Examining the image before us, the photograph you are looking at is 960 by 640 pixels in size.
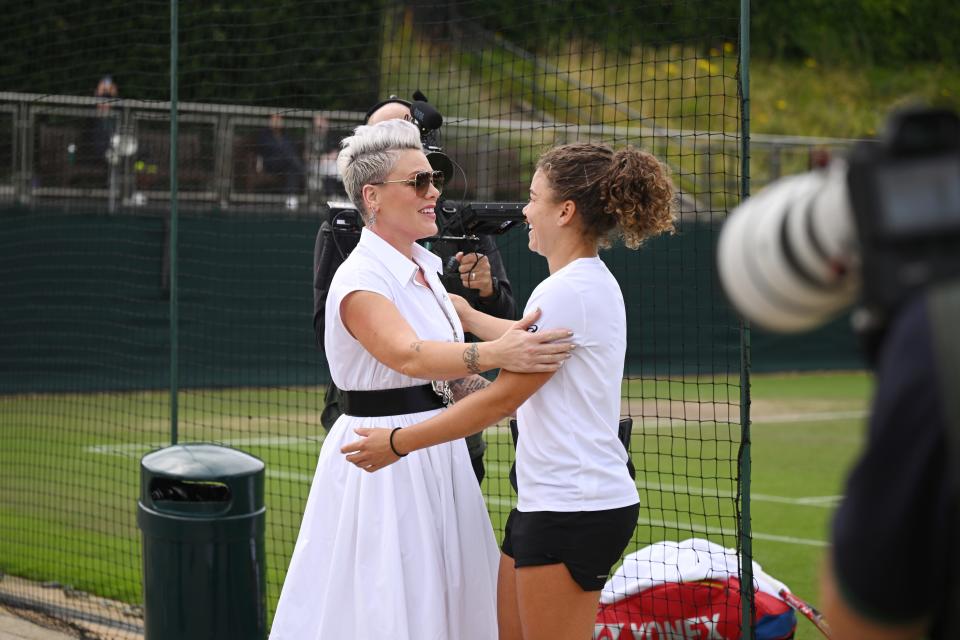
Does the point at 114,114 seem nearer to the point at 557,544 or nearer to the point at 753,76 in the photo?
the point at 557,544

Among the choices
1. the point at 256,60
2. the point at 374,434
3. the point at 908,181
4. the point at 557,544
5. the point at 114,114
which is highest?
the point at 256,60

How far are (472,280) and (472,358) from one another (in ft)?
3.98

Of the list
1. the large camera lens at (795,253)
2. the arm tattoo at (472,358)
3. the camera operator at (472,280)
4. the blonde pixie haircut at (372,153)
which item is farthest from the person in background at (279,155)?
the large camera lens at (795,253)

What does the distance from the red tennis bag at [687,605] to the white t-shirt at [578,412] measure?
6.32 feet

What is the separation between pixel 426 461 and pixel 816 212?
2150mm

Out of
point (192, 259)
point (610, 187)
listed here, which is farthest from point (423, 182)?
point (192, 259)

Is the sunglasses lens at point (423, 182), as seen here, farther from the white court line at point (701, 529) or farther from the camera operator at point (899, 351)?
the white court line at point (701, 529)

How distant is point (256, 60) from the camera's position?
56.3 ft

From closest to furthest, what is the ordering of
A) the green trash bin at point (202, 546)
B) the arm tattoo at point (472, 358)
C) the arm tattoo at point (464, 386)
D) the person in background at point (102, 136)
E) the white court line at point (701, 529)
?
the arm tattoo at point (472, 358), the arm tattoo at point (464, 386), the green trash bin at point (202, 546), the white court line at point (701, 529), the person in background at point (102, 136)

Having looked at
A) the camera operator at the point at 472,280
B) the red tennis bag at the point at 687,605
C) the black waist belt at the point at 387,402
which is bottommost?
the red tennis bag at the point at 687,605

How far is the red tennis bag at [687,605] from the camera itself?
16.4ft

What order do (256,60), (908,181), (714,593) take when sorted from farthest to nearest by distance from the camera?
(256,60)
(714,593)
(908,181)

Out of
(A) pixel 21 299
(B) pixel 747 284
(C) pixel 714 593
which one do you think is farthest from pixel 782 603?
(A) pixel 21 299

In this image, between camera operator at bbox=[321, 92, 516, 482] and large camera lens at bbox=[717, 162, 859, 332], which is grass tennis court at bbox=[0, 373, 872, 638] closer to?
camera operator at bbox=[321, 92, 516, 482]
